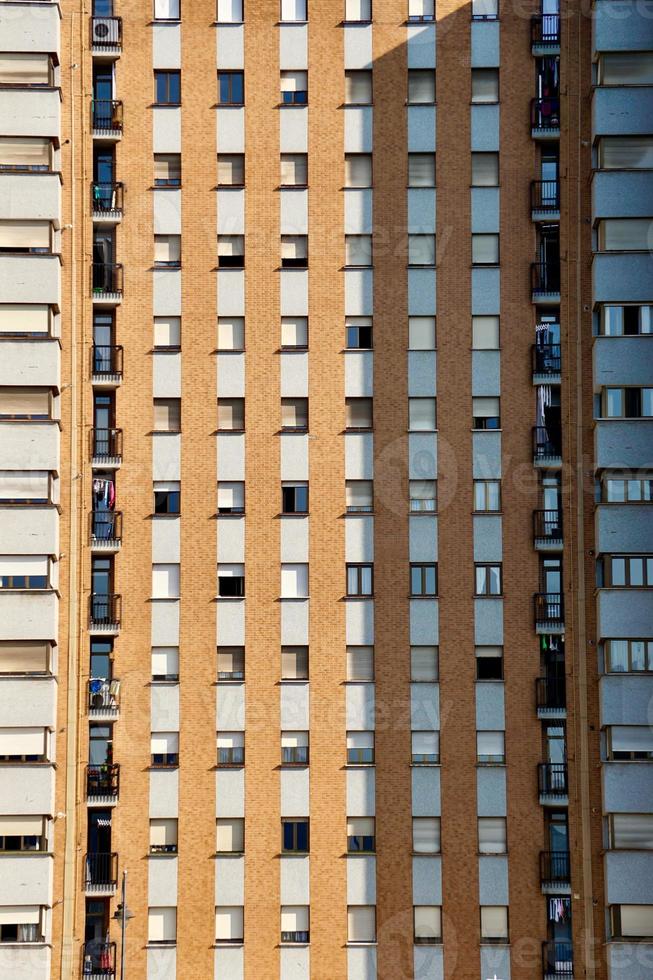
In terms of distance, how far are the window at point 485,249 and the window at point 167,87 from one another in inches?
423

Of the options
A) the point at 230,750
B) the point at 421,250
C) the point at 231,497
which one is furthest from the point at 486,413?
the point at 230,750

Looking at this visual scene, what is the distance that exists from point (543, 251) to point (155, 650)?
17739mm

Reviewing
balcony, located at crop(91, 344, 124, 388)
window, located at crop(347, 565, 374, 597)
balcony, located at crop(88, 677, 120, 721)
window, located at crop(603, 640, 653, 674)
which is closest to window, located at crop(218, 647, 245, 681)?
balcony, located at crop(88, 677, 120, 721)

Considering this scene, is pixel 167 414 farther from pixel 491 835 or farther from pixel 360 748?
pixel 491 835

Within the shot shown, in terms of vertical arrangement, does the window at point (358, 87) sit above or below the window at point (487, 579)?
above

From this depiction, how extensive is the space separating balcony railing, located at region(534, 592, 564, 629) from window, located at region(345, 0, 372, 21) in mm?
19531

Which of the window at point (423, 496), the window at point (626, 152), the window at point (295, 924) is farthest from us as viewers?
the window at point (626, 152)

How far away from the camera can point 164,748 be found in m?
49.6

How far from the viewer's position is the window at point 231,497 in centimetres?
5072

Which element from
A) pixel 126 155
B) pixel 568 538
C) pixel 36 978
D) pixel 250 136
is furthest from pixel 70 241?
pixel 36 978

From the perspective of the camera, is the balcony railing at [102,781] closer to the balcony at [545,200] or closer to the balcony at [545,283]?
the balcony at [545,283]

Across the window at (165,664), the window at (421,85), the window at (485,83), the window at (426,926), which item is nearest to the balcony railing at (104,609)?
the window at (165,664)

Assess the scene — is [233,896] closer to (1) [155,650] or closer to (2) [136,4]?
(1) [155,650]

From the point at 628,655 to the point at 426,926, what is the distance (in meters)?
10.3
